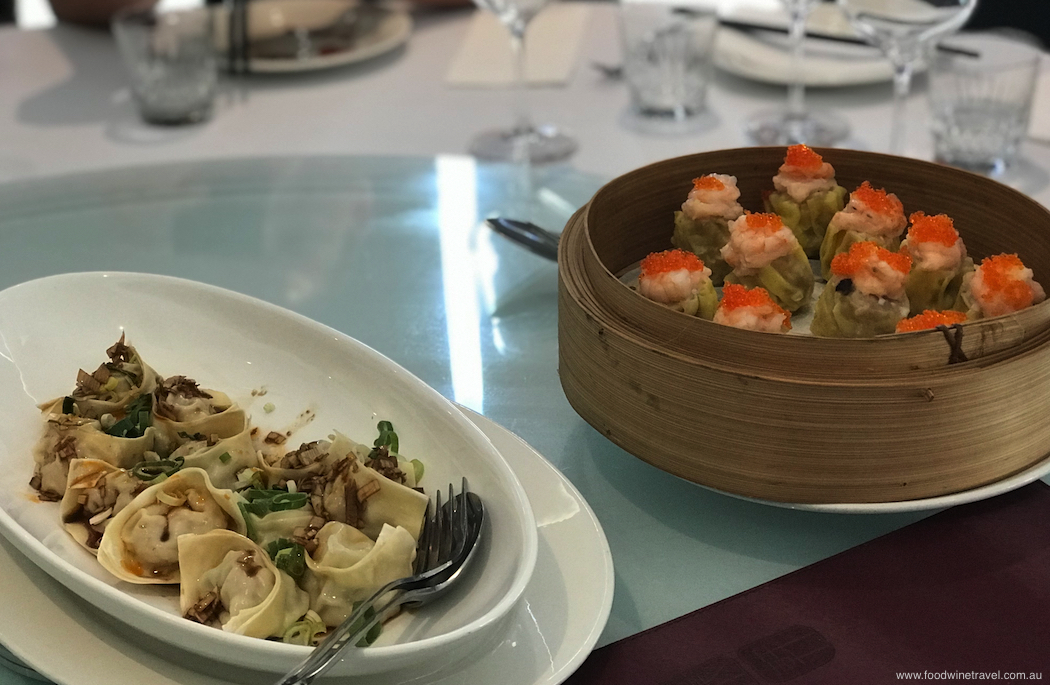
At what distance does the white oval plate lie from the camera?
2.28ft

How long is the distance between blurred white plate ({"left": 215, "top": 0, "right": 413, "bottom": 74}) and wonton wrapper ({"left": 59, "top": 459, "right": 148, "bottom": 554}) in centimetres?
156

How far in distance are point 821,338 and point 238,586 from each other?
467mm

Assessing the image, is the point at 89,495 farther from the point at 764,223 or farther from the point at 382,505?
the point at 764,223

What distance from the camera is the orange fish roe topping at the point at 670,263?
0.98 m

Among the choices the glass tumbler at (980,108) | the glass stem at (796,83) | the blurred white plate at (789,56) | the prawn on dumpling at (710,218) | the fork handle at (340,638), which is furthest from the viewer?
the blurred white plate at (789,56)

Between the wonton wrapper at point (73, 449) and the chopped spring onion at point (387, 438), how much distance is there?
0.21m

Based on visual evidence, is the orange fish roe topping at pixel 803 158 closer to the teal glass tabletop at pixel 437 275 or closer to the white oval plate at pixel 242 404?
the teal glass tabletop at pixel 437 275

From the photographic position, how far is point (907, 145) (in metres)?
1.92

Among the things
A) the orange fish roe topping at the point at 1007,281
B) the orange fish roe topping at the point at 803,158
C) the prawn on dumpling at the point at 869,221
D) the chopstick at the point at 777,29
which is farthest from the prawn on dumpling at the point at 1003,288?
the chopstick at the point at 777,29

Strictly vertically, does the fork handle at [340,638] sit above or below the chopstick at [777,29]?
below

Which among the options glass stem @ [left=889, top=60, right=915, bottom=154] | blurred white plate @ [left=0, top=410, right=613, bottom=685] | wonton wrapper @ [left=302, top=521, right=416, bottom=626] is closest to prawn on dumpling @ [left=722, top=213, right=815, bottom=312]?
blurred white plate @ [left=0, top=410, right=613, bottom=685]

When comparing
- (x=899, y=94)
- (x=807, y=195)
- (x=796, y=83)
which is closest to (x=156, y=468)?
(x=807, y=195)

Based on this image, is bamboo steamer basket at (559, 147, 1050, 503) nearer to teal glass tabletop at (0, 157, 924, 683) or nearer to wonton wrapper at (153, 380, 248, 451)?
teal glass tabletop at (0, 157, 924, 683)

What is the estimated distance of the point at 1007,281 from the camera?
892mm
